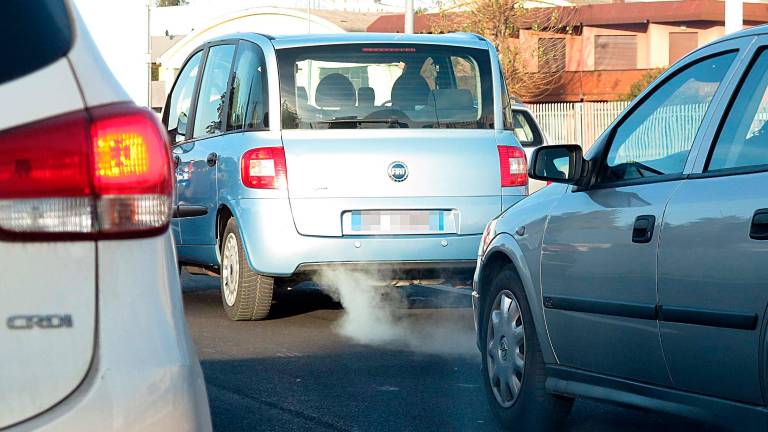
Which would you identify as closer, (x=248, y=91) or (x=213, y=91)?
(x=248, y=91)

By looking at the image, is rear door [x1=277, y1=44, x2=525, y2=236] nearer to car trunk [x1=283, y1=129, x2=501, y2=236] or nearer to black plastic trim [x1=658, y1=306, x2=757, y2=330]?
car trunk [x1=283, y1=129, x2=501, y2=236]

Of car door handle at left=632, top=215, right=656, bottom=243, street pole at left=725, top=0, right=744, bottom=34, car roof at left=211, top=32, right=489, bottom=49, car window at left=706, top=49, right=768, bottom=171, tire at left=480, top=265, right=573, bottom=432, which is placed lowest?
tire at left=480, top=265, right=573, bottom=432

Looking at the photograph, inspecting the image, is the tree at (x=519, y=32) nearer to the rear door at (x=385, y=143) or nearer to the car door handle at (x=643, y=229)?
the rear door at (x=385, y=143)

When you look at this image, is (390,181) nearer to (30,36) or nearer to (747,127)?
(747,127)

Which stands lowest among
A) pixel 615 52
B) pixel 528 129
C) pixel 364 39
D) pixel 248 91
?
pixel 528 129

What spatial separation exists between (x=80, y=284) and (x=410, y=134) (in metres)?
6.75

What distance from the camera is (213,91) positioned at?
10578 millimetres

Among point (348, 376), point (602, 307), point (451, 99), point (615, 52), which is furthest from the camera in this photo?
point (615, 52)

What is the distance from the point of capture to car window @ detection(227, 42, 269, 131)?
934cm

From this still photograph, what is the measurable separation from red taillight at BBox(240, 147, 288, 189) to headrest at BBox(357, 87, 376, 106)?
27.2 inches

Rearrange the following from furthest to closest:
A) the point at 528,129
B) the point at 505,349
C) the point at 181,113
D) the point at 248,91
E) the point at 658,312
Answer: the point at 528,129 < the point at 181,113 < the point at 248,91 < the point at 505,349 < the point at 658,312

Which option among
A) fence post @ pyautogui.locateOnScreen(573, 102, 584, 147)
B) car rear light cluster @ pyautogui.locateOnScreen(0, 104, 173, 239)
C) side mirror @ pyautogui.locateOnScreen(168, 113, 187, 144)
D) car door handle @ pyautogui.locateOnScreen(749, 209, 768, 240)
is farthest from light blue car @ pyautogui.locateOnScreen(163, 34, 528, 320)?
fence post @ pyautogui.locateOnScreen(573, 102, 584, 147)

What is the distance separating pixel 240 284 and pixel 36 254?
698 cm

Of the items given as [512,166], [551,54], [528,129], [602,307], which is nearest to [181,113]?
[512,166]
